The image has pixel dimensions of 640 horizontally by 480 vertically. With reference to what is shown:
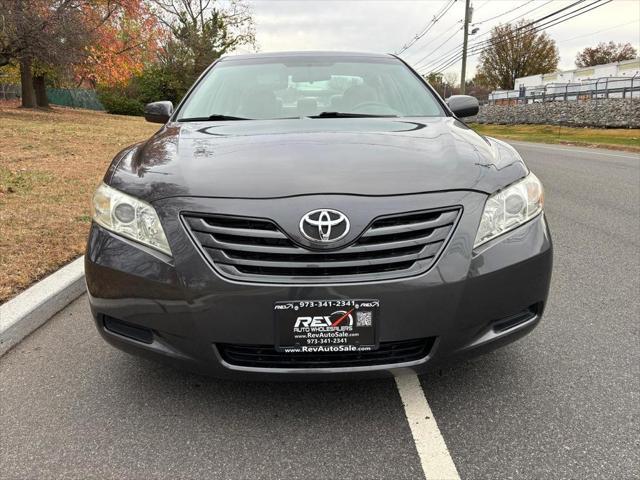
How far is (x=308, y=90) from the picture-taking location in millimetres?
3574

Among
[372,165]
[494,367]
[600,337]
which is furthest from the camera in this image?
[600,337]

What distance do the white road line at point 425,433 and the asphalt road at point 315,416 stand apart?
32 millimetres

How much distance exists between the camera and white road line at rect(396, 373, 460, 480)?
76.8 inches

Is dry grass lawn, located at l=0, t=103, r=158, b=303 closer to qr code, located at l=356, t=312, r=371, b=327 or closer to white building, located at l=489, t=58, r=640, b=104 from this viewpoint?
qr code, located at l=356, t=312, r=371, b=327

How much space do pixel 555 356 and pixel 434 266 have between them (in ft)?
4.02

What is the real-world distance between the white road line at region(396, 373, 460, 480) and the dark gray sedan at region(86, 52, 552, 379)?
0.30 meters

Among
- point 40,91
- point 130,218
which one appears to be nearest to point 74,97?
point 40,91

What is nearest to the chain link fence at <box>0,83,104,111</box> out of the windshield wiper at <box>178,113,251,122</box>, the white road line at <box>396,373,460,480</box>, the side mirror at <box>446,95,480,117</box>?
the windshield wiper at <box>178,113,251,122</box>

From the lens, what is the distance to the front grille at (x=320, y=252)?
77.4 inches

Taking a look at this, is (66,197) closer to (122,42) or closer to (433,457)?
(433,457)

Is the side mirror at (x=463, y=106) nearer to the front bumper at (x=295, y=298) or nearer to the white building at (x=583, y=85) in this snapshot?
the front bumper at (x=295, y=298)

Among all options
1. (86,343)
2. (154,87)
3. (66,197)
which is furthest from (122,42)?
(86,343)

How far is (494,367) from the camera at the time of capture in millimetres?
2664

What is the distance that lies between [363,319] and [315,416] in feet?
1.87
